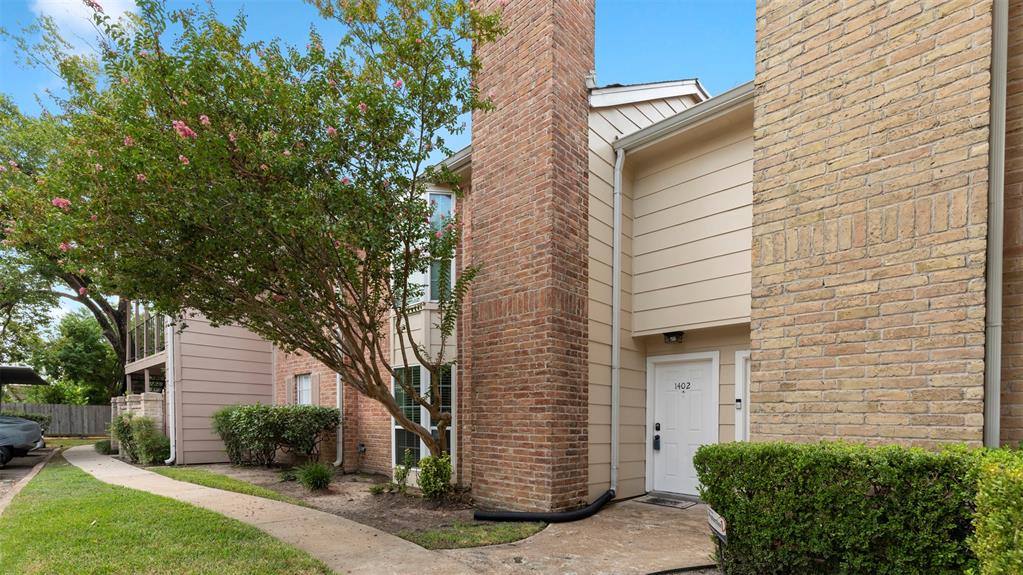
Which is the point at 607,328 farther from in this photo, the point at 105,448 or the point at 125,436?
the point at 105,448

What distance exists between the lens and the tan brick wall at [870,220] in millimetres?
3586

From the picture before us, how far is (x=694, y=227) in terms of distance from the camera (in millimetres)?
7230

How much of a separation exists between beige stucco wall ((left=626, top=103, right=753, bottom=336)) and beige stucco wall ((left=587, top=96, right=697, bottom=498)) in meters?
0.23

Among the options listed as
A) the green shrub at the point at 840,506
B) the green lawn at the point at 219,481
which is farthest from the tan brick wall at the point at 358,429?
the green shrub at the point at 840,506

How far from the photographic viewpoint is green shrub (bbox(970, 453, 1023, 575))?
2561 mm

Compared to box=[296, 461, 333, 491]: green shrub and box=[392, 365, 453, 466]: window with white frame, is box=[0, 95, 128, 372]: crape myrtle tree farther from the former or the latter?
box=[392, 365, 453, 466]: window with white frame

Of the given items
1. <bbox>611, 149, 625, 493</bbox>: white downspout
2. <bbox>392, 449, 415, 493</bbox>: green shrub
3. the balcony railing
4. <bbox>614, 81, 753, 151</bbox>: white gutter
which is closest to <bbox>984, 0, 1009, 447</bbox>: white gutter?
<bbox>614, 81, 753, 151</bbox>: white gutter

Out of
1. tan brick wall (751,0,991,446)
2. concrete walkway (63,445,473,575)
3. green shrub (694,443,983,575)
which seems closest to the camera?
green shrub (694,443,983,575)

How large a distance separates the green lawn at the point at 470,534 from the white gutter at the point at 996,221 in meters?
4.03

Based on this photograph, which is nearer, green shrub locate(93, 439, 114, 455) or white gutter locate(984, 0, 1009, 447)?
white gutter locate(984, 0, 1009, 447)

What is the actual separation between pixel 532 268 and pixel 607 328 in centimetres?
150

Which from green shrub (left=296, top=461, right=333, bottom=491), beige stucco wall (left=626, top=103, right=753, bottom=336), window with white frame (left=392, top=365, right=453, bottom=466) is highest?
beige stucco wall (left=626, top=103, right=753, bottom=336)

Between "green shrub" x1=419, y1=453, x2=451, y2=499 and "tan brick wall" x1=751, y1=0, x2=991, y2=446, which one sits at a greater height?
"tan brick wall" x1=751, y1=0, x2=991, y2=446

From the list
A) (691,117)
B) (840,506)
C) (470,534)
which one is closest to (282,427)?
(470,534)
